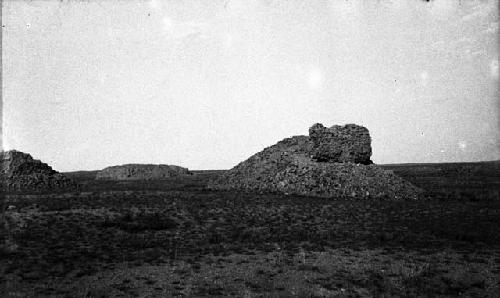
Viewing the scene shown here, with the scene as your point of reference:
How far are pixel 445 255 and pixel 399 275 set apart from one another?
14.2ft

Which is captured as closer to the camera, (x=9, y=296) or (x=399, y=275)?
(x=9, y=296)

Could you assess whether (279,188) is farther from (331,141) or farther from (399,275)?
(399,275)

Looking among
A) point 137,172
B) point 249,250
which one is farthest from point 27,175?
point 137,172

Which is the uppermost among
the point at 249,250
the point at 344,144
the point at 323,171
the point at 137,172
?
the point at 344,144

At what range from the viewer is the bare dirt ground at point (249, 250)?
36.6ft

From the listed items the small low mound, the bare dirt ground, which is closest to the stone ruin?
the bare dirt ground

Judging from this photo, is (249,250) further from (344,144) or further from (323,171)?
(344,144)

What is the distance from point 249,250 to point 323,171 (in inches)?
896

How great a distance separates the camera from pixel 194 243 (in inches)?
675

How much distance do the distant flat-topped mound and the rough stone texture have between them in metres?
43.5

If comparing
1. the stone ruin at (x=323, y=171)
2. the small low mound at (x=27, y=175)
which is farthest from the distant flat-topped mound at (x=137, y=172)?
the stone ruin at (x=323, y=171)

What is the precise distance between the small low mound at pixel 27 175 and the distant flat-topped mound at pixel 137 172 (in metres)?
30.3

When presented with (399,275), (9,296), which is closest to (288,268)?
(399,275)

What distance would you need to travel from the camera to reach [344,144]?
1592 inches
